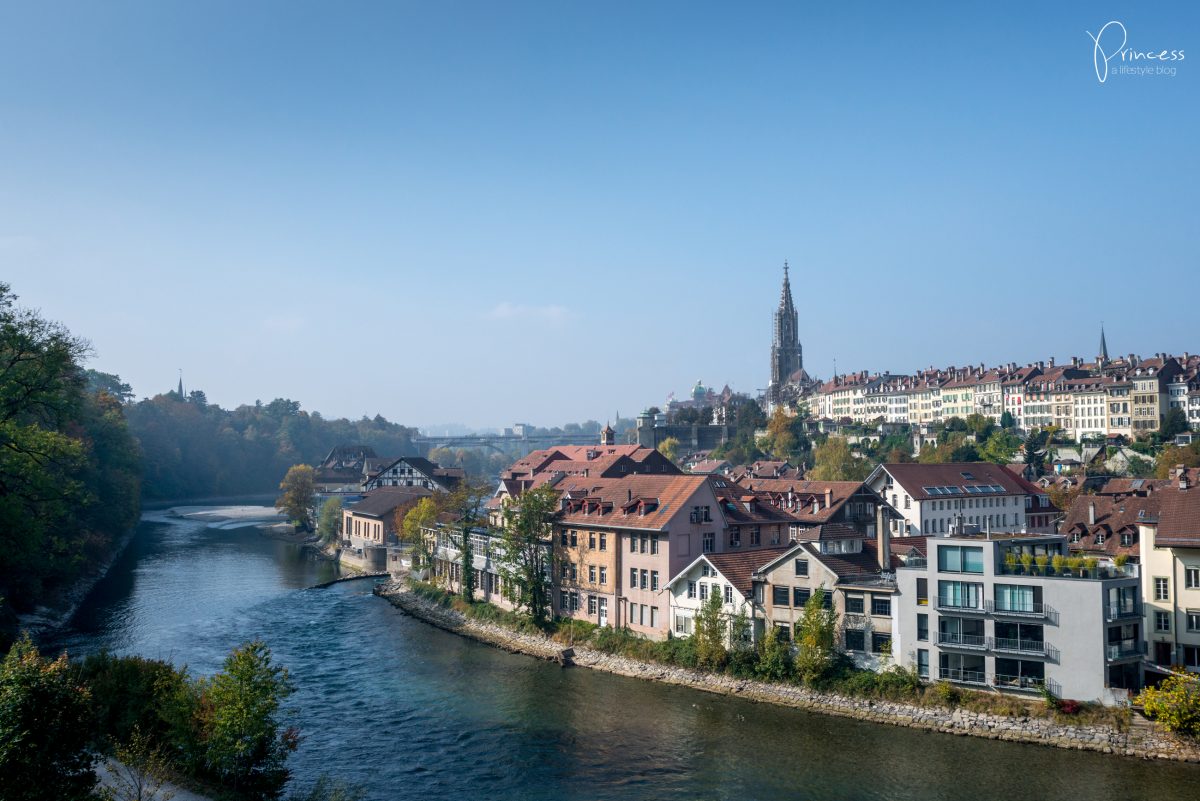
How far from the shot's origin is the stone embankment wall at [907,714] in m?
28.3

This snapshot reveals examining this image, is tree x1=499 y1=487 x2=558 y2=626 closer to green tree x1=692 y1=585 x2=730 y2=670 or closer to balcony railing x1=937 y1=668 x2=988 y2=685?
green tree x1=692 y1=585 x2=730 y2=670

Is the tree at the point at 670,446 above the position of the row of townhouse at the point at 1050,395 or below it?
below

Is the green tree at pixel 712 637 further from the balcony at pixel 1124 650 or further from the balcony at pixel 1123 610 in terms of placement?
the balcony at pixel 1123 610

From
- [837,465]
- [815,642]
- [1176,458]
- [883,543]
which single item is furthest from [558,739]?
[837,465]

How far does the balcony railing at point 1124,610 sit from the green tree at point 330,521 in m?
65.5

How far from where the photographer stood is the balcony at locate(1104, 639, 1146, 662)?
30292 millimetres

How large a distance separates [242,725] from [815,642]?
1977cm

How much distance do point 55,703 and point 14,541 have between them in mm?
24291

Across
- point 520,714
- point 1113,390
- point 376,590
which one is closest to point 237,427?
point 376,590

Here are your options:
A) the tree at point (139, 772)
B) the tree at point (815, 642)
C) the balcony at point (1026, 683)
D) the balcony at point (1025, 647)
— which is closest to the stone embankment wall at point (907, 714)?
the tree at point (815, 642)

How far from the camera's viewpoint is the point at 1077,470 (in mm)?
83000

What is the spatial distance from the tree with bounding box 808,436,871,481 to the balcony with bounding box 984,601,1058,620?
5726 centimetres

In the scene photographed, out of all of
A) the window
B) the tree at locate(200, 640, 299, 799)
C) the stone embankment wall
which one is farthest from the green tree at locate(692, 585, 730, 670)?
the tree at locate(200, 640, 299, 799)

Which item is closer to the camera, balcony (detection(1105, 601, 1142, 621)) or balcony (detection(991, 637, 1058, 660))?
balcony (detection(1105, 601, 1142, 621))
